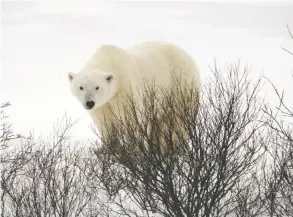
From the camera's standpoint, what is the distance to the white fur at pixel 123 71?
28.4 feet

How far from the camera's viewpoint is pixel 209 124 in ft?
25.3

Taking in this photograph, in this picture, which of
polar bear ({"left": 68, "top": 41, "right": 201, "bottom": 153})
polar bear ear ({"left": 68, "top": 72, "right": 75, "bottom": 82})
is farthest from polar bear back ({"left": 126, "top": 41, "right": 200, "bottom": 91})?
polar bear ear ({"left": 68, "top": 72, "right": 75, "bottom": 82})

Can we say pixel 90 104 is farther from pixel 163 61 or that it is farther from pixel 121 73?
pixel 163 61

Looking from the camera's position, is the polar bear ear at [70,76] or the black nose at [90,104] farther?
the polar bear ear at [70,76]

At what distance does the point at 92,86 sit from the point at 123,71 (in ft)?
3.47

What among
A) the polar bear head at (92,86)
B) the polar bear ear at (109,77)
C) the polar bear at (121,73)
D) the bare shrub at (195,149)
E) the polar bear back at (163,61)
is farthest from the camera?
the polar bear back at (163,61)

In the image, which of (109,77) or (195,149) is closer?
(195,149)

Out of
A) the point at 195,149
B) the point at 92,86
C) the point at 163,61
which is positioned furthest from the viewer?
the point at 163,61

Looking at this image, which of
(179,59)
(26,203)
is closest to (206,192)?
(179,59)

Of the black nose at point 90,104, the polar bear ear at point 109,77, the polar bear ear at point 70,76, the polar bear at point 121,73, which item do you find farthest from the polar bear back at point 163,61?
the black nose at point 90,104

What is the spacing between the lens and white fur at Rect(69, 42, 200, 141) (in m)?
8.65

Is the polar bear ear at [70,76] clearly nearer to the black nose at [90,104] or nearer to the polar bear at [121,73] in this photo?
the polar bear at [121,73]

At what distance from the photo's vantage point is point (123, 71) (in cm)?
944

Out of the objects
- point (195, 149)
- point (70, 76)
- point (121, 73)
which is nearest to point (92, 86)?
point (70, 76)
